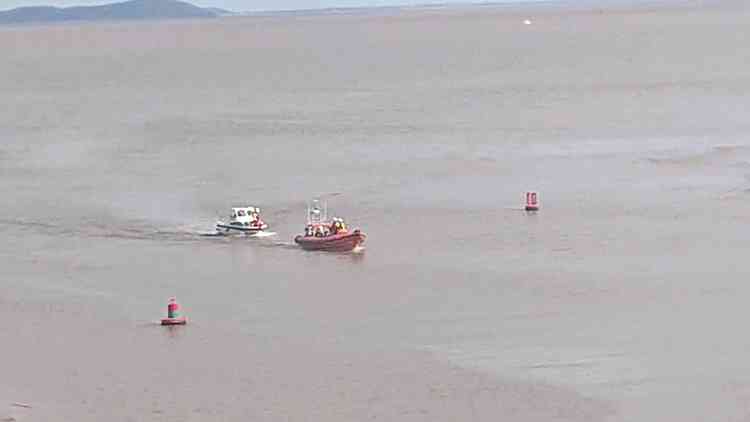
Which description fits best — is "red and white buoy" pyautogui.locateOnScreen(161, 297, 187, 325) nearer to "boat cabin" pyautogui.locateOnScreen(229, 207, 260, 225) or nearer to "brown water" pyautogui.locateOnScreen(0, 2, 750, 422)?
"brown water" pyautogui.locateOnScreen(0, 2, 750, 422)

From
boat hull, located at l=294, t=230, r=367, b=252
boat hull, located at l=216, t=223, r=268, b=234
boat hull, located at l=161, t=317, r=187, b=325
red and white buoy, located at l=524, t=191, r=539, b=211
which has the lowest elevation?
boat hull, located at l=161, t=317, r=187, b=325

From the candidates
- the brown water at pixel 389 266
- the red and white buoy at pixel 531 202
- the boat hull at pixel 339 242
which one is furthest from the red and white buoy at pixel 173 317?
the red and white buoy at pixel 531 202

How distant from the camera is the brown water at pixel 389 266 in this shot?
23469 millimetres

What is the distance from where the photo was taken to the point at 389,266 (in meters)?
32.3

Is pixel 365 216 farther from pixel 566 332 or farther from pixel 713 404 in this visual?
pixel 713 404

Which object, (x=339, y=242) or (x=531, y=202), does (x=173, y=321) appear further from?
(x=531, y=202)

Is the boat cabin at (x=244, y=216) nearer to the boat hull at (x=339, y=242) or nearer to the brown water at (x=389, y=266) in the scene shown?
the brown water at (x=389, y=266)

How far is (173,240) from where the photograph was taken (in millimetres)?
35656

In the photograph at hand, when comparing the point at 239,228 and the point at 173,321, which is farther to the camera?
the point at 239,228

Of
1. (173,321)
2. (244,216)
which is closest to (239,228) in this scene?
(244,216)

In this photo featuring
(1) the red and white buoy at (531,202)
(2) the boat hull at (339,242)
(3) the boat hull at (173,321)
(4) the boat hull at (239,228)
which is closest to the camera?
(3) the boat hull at (173,321)

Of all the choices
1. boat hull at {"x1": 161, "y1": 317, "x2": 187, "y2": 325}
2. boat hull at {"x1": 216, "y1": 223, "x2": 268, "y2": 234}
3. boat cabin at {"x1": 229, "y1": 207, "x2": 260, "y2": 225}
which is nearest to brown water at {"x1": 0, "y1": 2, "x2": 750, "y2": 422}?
boat hull at {"x1": 161, "y1": 317, "x2": 187, "y2": 325}

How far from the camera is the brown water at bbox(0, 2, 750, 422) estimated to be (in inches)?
924

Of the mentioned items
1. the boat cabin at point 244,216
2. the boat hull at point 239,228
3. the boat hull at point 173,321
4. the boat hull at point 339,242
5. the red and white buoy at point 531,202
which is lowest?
the boat hull at point 173,321
